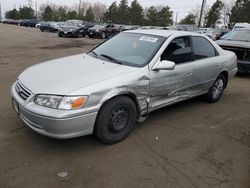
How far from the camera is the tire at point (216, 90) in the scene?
548 centimetres

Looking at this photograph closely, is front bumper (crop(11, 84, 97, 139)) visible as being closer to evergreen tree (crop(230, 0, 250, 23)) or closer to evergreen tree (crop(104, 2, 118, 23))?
evergreen tree (crop(230, 0, 250, 23))

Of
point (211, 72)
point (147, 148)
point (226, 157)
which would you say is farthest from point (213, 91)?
point (147, 148)

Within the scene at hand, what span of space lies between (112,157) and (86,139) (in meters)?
0.58

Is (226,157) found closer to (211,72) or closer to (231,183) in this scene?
(231,183)

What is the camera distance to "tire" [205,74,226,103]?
5477 mm

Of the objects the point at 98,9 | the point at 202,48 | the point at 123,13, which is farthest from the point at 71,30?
the point at 98,9

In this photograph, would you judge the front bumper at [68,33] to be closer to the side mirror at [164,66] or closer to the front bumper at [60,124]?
the side mirror at [164,66]

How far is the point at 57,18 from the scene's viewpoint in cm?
7850

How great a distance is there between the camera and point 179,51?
4449 millimetres

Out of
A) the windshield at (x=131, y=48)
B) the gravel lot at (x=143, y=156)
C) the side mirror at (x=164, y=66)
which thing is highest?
the windshield at (x=131, y=48)

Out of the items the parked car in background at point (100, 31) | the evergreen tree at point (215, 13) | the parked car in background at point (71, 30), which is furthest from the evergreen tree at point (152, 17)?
the parked car in background at point (71, 30)

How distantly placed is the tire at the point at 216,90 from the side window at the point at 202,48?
24.4 inches

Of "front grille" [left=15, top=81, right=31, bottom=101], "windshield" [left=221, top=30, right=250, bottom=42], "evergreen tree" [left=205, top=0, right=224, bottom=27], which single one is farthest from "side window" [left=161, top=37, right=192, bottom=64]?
"evergreen tree" [left=205, top=0, right=224, bottom=27]

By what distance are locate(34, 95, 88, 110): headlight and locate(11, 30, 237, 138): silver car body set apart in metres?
0.05
